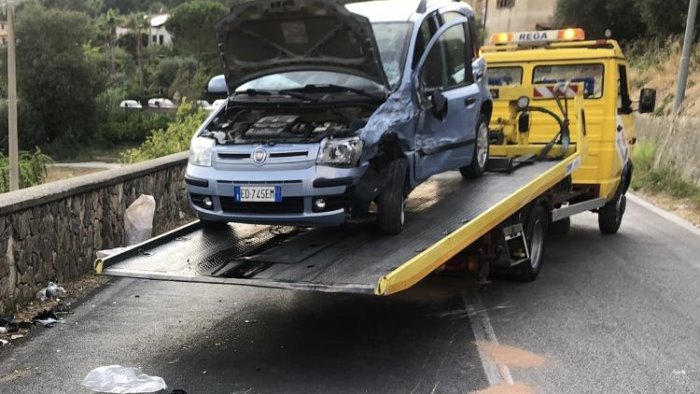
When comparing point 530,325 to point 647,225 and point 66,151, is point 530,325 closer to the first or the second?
point 647,225

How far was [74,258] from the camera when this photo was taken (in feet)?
23.6

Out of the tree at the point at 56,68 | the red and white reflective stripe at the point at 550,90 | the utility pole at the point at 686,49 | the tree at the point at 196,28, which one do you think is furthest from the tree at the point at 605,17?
the tree at the point at 196,28

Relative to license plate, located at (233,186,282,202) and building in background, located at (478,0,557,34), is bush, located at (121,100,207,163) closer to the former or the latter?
license plate, located at (233,186,282,202)

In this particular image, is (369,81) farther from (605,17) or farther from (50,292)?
(605,17)

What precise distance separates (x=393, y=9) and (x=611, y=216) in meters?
5.12

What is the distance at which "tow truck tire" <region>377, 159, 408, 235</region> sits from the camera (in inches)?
221

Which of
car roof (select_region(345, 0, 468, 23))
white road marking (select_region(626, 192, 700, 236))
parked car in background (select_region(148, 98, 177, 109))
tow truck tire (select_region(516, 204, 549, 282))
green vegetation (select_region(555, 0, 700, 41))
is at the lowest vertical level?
white road marking (select_region(626, 192, 700, 236))

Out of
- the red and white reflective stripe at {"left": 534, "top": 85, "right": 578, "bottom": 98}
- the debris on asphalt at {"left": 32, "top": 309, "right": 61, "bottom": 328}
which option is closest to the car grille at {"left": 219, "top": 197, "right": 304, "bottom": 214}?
the debris on asphalt at {"left": 32, "top": 309, "right": 61, "bottom": 328}

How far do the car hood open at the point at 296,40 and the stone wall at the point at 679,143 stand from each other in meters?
11.2

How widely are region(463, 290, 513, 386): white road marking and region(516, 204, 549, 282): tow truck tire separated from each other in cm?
Answer: 63

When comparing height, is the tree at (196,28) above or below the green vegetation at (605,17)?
above

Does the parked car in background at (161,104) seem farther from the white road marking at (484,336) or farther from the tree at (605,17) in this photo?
the white road marking at (484,336)

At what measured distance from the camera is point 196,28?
83.4m

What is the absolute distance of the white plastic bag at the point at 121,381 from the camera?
15.3ft
